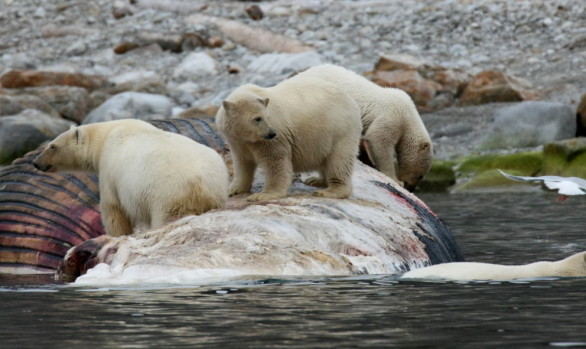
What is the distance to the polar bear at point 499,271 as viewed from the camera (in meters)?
6.78

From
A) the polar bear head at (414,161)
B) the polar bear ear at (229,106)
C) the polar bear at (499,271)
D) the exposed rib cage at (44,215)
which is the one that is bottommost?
the polar bear head at (414,161)

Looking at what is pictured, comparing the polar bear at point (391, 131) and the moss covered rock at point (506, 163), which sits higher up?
the polar bear at point (391, 131)

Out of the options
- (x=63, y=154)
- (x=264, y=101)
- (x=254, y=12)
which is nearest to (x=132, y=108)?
(x=254, y=12)

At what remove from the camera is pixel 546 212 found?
45.8ft

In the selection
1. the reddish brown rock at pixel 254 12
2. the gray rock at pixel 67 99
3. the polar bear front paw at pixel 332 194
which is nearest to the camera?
the polar bear front paw at pixel 332 194

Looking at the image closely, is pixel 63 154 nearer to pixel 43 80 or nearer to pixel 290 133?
pixel 290 133

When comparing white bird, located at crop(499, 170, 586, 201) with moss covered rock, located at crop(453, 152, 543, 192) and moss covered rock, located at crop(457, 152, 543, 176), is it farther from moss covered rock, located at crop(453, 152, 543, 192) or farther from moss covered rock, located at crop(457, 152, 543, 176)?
moss covered rock, located at crop(457, 152, 543, 176)

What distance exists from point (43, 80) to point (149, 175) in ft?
68.0

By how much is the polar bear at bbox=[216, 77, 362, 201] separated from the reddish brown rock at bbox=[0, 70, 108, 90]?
19735 millimetres

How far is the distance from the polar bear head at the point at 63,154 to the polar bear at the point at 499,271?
267cm

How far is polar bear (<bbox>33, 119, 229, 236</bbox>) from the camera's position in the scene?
7371 millimetres

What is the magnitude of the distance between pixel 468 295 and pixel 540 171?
13594 millimetres

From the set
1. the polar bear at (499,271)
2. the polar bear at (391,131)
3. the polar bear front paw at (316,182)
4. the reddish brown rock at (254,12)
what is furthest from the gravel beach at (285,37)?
the polar bear at (499,271)

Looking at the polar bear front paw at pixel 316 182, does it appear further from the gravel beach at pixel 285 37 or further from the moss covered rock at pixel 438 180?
the gravel beach at pixel 285 37
